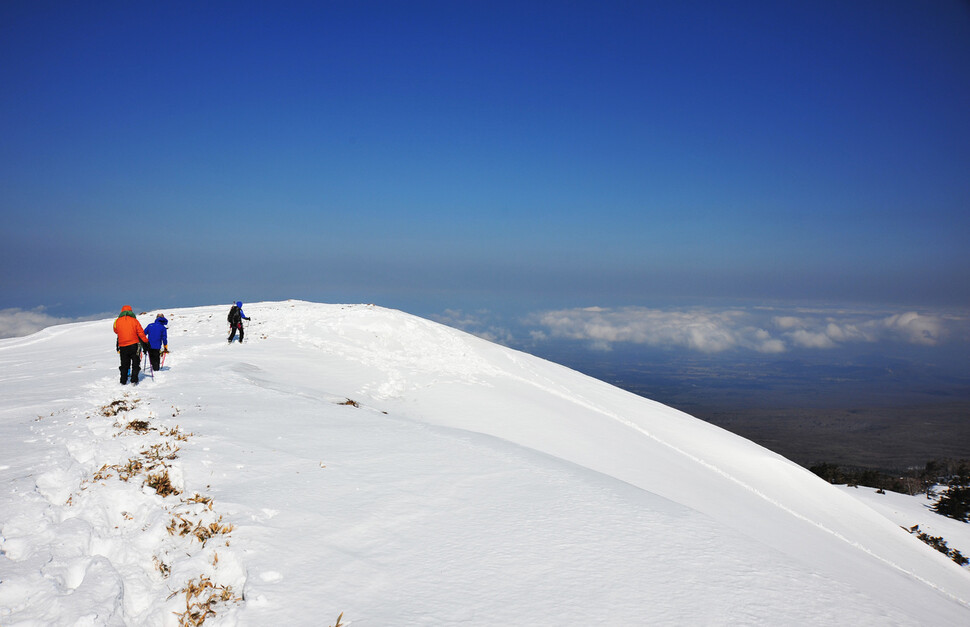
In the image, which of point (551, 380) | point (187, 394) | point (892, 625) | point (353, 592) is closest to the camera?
point (353, 592)

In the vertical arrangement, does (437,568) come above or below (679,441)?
above

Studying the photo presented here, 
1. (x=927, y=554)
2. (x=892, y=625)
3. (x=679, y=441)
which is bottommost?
(x=927, y=554)

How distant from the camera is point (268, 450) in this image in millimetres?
8547

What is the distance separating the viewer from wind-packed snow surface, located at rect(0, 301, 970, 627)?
4.65m

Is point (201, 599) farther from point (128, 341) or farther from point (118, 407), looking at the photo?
point (128, 341)

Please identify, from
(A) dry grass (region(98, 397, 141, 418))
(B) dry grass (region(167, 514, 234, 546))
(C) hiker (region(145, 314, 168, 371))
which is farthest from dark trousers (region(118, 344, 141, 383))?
(B) dry grass (region(167, 514, 234, 546))

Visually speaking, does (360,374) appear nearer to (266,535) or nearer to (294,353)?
(294,353)

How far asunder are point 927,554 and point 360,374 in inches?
1028

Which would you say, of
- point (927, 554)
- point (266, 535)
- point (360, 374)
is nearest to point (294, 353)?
point (360, 374)

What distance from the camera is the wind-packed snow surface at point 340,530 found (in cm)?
465

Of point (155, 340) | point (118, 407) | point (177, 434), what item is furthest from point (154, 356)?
point (177, 434)

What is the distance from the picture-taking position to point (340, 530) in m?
5.96

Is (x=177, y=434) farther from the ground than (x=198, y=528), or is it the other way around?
(x=177, y=434)

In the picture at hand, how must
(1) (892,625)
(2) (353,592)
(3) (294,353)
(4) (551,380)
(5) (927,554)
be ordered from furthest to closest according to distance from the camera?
(4) (551,380)
(3) (294,353)
(5) (927,554)
(1) (892,625)
(2) (353,592)
